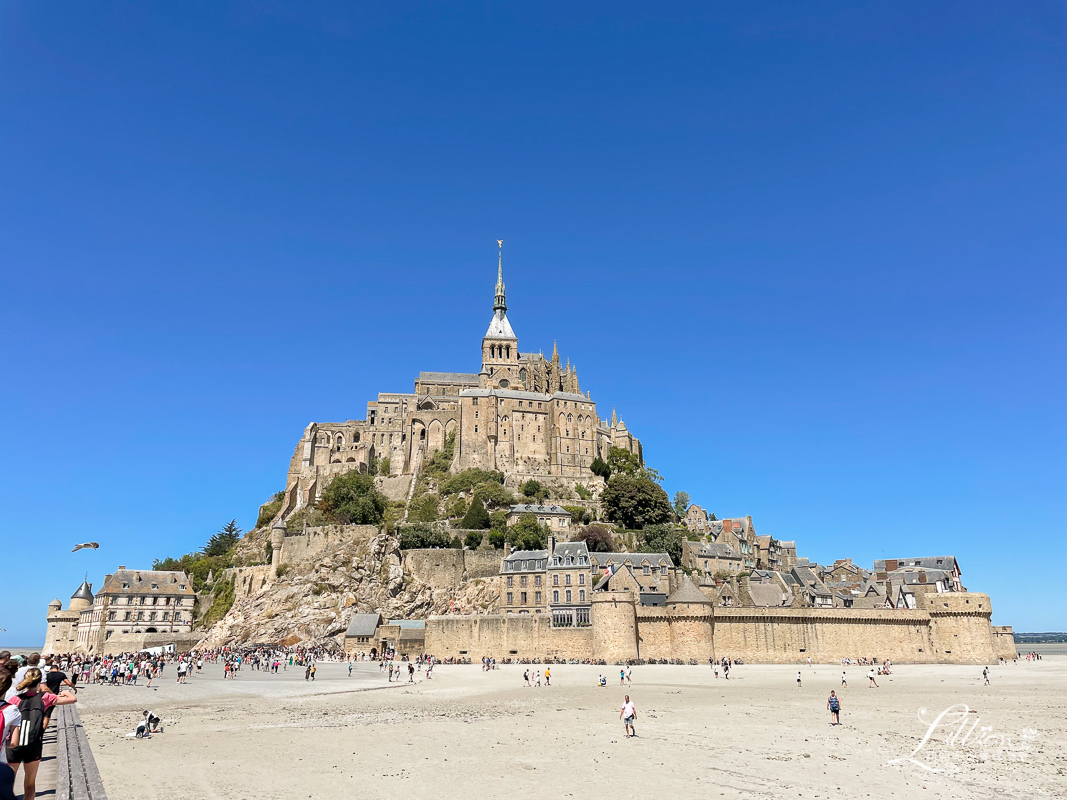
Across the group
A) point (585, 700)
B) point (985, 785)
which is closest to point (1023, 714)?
point (985, 785)

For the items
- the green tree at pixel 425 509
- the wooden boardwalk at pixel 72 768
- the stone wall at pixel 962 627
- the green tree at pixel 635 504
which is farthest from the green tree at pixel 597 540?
the wooden boardwalk at pixel 72 768

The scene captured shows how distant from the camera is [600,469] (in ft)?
259

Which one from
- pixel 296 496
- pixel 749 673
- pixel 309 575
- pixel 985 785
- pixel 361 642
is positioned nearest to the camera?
pixel 985 785

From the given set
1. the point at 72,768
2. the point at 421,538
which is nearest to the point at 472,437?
the point at 421,538

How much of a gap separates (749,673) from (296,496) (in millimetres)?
52271

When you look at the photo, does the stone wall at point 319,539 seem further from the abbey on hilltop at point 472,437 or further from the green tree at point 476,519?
the abbey on hilltop at point 472,437

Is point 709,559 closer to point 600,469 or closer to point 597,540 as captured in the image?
point 597,540

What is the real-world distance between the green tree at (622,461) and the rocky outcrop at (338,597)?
25.2 m

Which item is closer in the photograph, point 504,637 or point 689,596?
point 689,596

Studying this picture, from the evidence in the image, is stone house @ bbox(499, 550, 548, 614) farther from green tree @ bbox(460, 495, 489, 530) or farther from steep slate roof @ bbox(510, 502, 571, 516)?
steep slate roof @ bbox(510, 502, 571, 516)

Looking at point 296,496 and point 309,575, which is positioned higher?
point 296,496

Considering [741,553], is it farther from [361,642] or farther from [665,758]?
[665,758]

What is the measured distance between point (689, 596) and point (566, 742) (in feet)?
96.7

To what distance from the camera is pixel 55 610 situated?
67.9 metres
